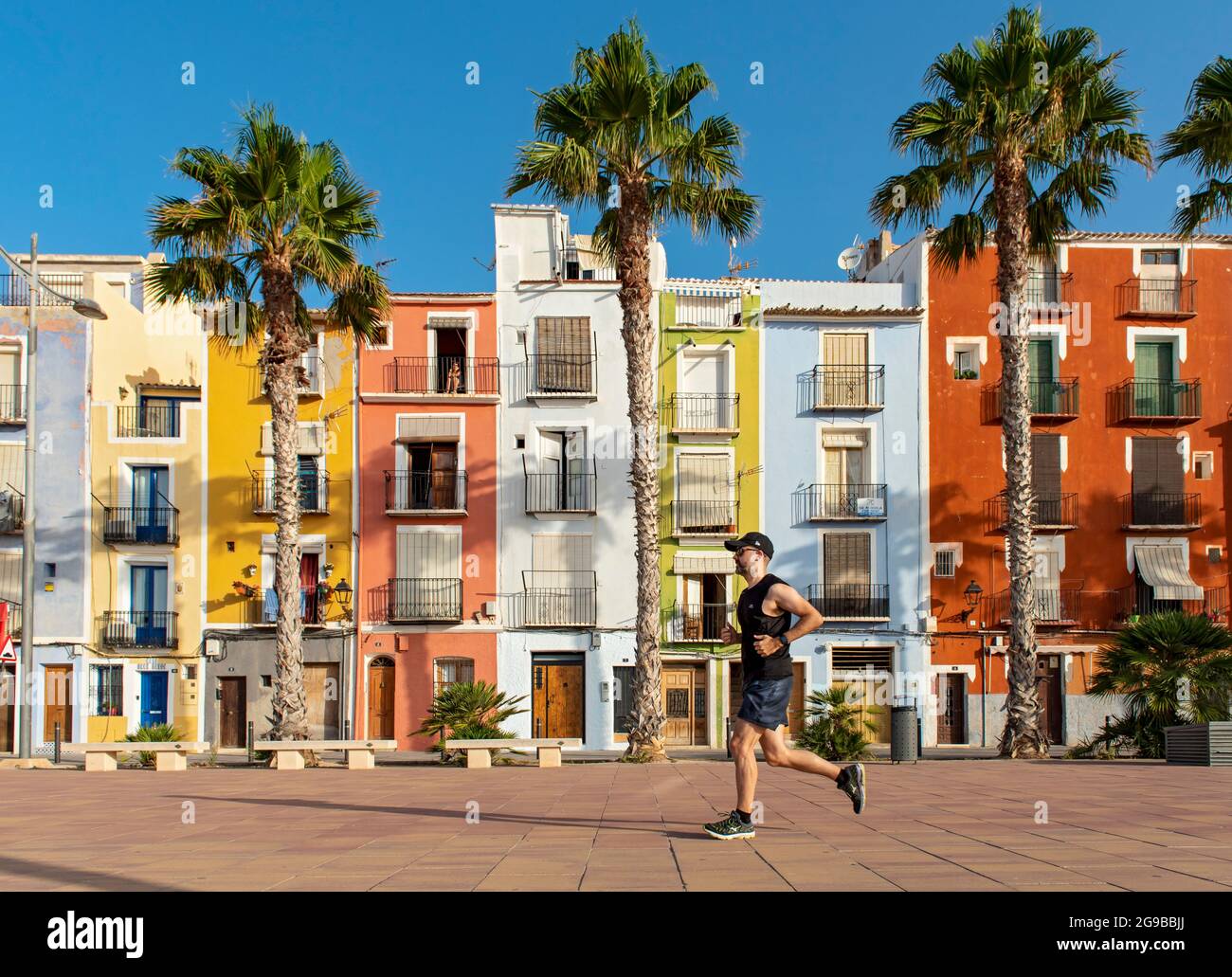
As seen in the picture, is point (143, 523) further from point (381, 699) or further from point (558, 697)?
point (558, 697)

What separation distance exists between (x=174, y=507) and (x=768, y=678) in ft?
99.0

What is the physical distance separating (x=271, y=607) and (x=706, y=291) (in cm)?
1536

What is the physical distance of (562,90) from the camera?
2378 centimetres

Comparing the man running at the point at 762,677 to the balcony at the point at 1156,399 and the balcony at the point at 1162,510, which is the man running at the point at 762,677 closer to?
the balcony at the point at 1162,510

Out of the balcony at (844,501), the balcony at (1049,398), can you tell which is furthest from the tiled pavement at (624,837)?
the balcony at (1049,398)

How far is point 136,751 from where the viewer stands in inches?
838

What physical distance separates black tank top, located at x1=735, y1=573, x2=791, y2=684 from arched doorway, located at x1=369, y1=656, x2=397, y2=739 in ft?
92.0

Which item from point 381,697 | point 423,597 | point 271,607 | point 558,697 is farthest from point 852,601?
point 271,607

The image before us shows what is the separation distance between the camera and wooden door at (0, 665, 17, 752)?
3409 cm

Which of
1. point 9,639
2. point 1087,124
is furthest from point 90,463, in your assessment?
point 1087,124

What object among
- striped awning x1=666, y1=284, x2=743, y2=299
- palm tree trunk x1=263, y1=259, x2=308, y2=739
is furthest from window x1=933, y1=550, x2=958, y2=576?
palm tree trunk x1=263, y1=259, x2=308, y2=739

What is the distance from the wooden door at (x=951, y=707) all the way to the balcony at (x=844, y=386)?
26.5 ft

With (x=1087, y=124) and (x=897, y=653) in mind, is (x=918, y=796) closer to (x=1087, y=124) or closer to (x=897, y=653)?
(x=1087, y=124)

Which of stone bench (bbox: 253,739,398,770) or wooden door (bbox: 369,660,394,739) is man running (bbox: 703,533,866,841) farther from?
wooden door (bbox: 369,660,394,739)
